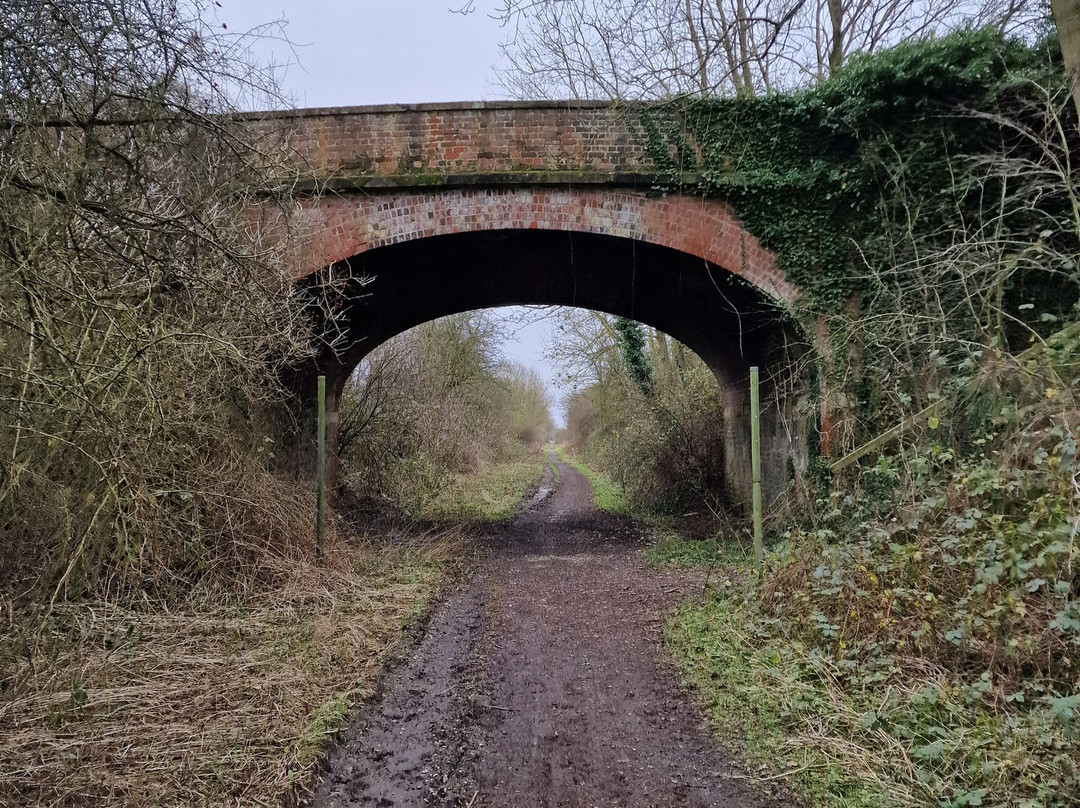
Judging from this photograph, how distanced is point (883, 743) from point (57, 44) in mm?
5021

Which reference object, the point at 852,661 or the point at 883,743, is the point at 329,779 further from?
the point at 852,661

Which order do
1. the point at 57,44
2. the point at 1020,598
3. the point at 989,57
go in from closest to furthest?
1. the point at 57,44
2. the point at 1020,598
3. the point at 989,57

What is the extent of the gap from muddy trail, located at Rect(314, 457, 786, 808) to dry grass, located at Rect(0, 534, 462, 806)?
27 cm

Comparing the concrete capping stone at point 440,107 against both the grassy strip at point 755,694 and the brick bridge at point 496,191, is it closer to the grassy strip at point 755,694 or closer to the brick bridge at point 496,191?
the brick bridge at point 496,191

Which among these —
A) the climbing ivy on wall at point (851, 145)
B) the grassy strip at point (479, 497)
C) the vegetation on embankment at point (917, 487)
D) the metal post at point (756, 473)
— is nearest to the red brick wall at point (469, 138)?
the climbing ivy on wall at point (851, 145)

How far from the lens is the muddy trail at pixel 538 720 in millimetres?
2984

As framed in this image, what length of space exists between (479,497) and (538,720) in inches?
422

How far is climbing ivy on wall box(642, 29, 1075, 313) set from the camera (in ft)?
21.1

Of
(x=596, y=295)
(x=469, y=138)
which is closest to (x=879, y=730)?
(x=469, y=138)

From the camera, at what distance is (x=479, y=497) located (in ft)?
47.0

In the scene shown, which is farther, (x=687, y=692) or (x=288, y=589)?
(x=288, y=589)

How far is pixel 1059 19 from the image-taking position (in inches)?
209

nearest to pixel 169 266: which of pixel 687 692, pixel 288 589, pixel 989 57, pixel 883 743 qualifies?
pixel 288 589

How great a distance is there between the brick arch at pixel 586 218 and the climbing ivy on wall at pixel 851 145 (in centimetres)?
22
